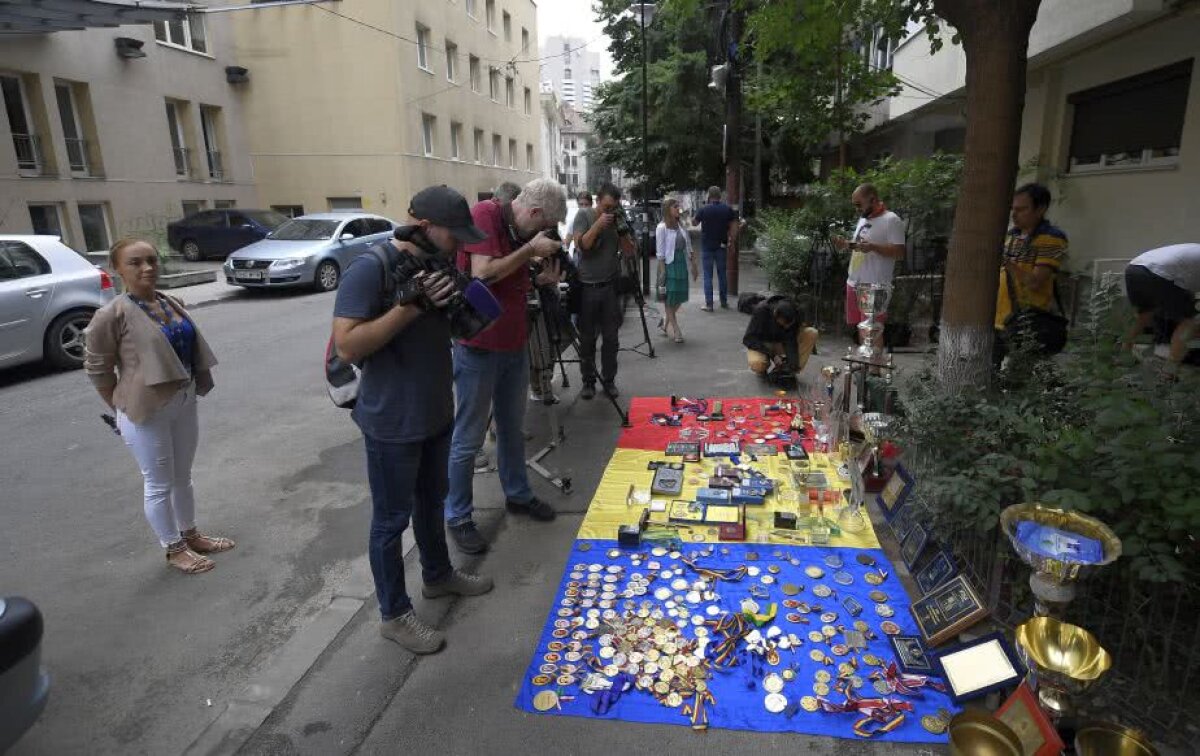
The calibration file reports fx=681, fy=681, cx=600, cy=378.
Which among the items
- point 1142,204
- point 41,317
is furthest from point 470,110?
point 1142,204

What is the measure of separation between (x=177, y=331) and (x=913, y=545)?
385 centimetres

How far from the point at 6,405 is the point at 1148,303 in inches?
375

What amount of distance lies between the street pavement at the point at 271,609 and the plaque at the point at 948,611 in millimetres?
590

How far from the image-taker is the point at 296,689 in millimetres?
2744

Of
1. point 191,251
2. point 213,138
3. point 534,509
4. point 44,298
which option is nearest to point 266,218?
point 191,251

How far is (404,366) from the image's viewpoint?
2.67 meters

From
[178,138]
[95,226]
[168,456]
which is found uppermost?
[178,138]

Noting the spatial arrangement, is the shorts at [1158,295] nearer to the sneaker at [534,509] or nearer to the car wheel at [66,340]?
the sneaker at [534,509]

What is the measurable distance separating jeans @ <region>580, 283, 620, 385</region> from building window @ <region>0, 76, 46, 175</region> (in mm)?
15774

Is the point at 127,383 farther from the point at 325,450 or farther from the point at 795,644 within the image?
the point at 795,644

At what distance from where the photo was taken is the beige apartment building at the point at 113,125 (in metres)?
14.7

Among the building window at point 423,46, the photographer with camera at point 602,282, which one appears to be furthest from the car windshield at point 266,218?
the photographer with camera at point 602,282

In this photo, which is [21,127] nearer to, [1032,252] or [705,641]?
[705,641]

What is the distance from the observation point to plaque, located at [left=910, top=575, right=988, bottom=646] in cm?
266
